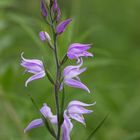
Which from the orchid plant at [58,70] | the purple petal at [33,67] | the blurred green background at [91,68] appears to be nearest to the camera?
the orchid plant at [58,70]

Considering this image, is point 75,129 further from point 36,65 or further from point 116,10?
point 116,10

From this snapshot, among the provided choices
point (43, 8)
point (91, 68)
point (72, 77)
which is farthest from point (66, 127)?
point (91, 68)

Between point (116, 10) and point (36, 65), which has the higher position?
point (36, 65)

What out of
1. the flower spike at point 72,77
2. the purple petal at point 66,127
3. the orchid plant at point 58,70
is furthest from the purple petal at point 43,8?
the purple petal at point 66,127

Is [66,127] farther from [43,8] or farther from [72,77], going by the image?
[43,8]

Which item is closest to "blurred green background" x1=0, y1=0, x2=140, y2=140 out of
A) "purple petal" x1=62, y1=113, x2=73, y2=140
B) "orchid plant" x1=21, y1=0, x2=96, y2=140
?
"orchid plant" x1=21, y1=0, x2=96, y2=140

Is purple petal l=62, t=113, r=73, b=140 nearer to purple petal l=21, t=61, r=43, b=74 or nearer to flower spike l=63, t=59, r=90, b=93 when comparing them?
flower spike l=63, t=59, r=90, b=93

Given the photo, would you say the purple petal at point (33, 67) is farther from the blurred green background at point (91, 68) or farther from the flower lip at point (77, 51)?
the blurred green background at point (91, 68)

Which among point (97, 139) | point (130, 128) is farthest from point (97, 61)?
point (130, 128)

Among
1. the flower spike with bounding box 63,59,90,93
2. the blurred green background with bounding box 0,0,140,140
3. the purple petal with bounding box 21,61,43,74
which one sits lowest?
the blurred green background with bounding box 0,0,140,140
